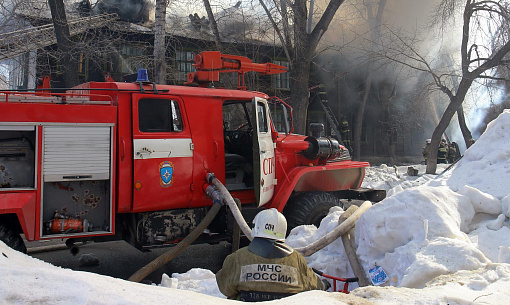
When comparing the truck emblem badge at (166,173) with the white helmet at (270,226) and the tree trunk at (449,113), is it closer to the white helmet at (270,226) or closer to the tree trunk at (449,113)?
the white helmet at (270,226)

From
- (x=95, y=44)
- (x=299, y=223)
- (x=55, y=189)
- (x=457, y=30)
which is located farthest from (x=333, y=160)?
(x=457, y=30)

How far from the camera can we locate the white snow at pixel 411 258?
270 cm

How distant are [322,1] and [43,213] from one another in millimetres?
17758

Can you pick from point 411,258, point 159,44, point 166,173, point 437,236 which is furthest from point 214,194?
point 159,44

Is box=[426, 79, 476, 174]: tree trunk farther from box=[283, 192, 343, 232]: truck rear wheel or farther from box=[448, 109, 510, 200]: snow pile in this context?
box=[283, 192, 343, 232]: truck rear wheel

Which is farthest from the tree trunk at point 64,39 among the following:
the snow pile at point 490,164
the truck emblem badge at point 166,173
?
the snow pile at point 490,164

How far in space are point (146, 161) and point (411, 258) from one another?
10.7 ft

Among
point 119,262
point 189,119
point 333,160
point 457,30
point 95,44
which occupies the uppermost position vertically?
point 457,30

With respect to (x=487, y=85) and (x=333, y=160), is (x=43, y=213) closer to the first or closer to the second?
(x=333, y=160)

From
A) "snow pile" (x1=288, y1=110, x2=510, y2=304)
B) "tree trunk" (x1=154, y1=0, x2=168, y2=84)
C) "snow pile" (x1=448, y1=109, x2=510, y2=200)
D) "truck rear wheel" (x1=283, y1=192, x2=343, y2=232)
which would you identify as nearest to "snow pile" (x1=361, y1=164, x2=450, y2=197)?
"snow pile" (x1=448, y1=109, x2=510, y2=200)

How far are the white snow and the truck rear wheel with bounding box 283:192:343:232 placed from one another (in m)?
0.33

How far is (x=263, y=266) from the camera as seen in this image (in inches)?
122

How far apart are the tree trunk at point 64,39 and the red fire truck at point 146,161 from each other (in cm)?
584

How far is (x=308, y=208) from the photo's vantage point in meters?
7.01
